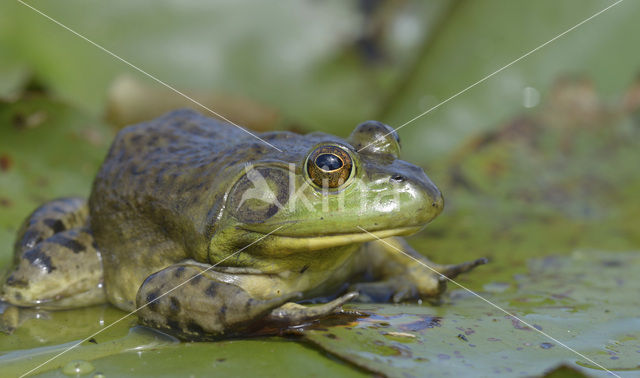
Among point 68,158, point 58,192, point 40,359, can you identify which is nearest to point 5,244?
point 58,192

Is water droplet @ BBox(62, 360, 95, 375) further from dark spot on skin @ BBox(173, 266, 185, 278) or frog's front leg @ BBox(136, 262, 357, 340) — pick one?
dark spot on skin @ BBox(173, 266, 185, 278)

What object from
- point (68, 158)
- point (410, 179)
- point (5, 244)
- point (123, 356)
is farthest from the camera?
point (68, 158)

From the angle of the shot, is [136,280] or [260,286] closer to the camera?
[260,286]

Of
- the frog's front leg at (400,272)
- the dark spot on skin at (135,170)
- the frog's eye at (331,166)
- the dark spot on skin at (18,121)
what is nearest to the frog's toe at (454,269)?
the frog's front leg at (400,272)

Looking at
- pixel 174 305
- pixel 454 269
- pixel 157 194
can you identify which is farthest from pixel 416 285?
pixel 157 194

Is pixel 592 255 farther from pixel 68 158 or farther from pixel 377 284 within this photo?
pixel 68 158

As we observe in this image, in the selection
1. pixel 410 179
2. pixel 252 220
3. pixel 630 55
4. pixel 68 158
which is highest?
pixel 630 55

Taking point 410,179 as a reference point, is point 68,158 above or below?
above
